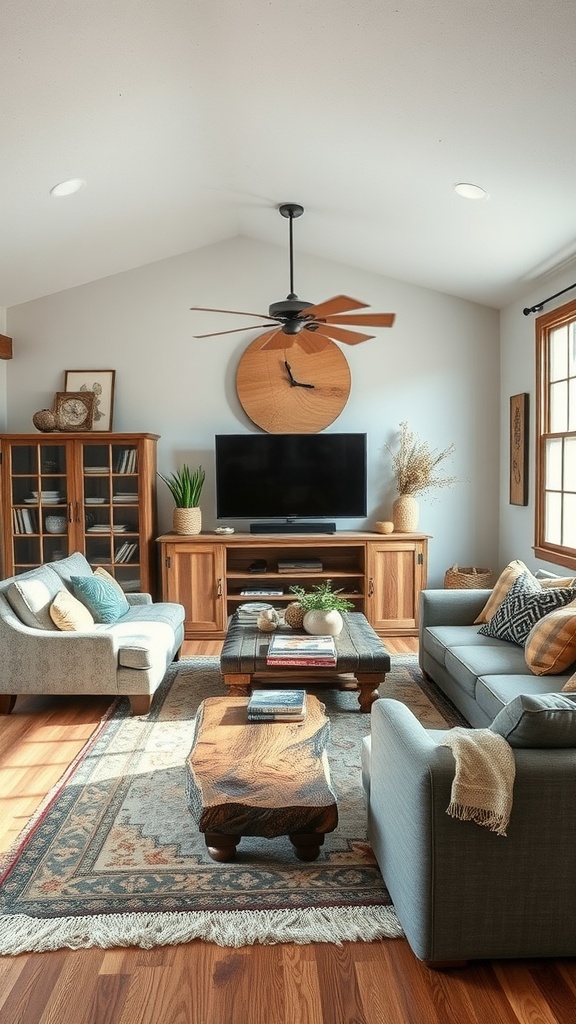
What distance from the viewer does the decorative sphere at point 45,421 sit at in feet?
18.7

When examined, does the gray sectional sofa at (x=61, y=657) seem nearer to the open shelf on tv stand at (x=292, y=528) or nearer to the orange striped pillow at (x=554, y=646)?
the orange striped pillow at (x=554, y=646)

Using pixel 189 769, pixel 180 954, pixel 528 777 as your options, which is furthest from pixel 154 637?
pixel 528 777

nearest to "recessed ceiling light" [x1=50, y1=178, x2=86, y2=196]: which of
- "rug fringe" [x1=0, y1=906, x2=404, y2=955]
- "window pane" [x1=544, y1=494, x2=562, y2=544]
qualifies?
"window pane" [x1=544, y1=494, x2=562, y2=544]

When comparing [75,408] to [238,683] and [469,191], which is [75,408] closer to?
[238,683]

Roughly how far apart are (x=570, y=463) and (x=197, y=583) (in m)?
2.68

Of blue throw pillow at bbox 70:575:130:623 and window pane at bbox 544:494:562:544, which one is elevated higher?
window pane at bbox 544:494:562:544

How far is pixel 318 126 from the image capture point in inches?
150

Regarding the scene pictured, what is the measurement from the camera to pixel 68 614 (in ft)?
13.0

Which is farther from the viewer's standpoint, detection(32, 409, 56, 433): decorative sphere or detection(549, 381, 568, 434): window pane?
detection(32, 409, 56, 433): decorative sphere

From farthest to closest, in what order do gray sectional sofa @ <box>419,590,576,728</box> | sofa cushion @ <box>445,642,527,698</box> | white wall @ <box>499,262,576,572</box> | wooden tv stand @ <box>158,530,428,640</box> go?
wooden tv stand @ <box>158,530,428,640</box> < white wall @ <box>499,262,576,572</box> < sofa cushion @ <box>445,642,527,698</box> < gray sectional sofa @ <box>419,590,576,728</box>

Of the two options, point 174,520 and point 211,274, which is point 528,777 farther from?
point 211,274

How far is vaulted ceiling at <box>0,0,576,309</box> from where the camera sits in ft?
9.25

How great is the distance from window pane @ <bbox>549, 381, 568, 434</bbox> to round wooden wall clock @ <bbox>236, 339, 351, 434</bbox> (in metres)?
1.60

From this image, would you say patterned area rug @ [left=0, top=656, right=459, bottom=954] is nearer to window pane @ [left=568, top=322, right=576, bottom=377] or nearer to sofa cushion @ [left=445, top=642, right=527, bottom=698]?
sofa cushion @ [left=445, top=642, right=527, bottom=698]
